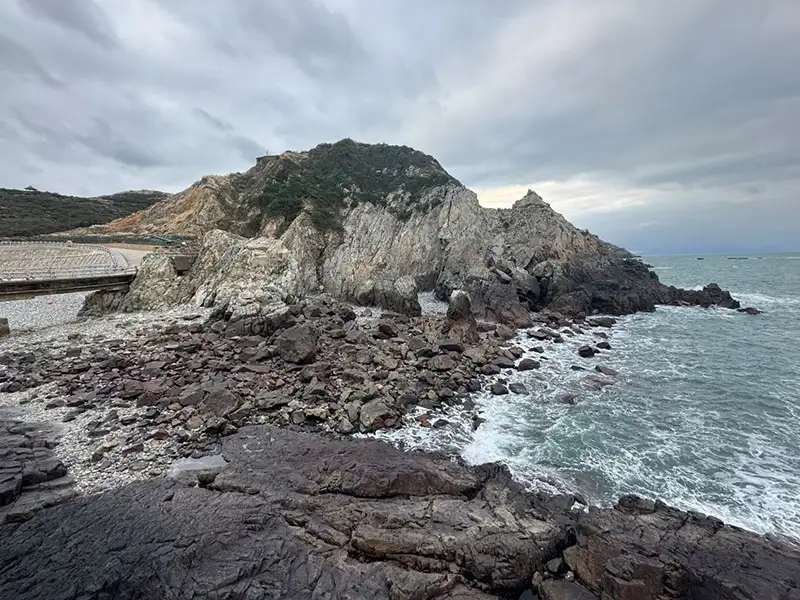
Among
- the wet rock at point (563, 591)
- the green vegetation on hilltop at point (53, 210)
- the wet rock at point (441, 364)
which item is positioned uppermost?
the green vegetation on hilltop at point (53, 210)

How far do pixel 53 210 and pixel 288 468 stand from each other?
263ft

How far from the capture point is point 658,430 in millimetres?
14648

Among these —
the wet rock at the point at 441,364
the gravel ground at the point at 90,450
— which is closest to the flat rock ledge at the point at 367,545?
the gravel ground at the point at 90,450

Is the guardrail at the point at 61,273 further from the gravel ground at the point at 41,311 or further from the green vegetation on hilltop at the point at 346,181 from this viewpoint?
the green vegetation on hilltop at the point at 346,181

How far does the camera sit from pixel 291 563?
751 centimetres

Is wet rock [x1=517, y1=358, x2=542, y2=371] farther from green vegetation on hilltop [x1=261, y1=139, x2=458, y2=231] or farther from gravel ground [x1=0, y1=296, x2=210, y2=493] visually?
green vegetation on hilltop [x1=261, y1=139, x2=458, y2=231]

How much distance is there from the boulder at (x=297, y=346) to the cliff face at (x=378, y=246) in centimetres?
854

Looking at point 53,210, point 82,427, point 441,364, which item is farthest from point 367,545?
point 53,210

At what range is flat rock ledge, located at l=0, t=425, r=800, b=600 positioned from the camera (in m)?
7.05

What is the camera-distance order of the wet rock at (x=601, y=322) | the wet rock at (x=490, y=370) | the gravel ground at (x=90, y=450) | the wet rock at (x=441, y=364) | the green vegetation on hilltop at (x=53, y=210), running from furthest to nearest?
the green vegetation on hilltop at (x=53, y=210)
the wet rock at (x=601, y=322)
the wet rock at (x=490, y=370)
the wet rock at (x=441, y=364)
the gravel ground at (x=90, y=450)

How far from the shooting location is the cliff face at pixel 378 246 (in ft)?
100

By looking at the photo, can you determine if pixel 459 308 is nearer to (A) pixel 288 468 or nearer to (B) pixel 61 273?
(A) pixel 288 468

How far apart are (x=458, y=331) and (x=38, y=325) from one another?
86.3 feet

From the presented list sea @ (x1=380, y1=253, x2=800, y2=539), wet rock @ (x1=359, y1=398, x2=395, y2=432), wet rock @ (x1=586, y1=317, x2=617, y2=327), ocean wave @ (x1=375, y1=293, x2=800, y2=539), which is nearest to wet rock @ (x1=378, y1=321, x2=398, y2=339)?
ocean wave @ (x1=375, y1=293, x2=800, y2=539)
